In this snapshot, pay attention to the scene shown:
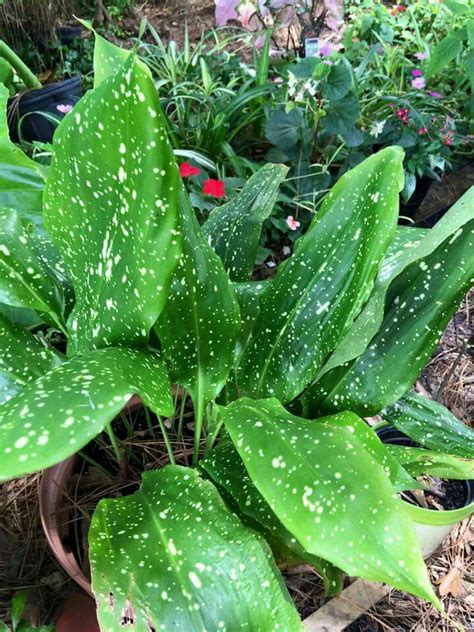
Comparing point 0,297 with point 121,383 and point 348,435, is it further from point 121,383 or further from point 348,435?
point 348,435

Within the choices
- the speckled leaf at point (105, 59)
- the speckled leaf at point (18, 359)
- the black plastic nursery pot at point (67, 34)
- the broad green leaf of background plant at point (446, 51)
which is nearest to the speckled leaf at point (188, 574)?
the speckled leaf at point (18, 359)

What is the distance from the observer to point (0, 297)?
0.65 meters

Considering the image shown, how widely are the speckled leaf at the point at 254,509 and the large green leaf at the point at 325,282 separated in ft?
0.38

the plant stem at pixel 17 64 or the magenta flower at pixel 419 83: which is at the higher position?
the plant stem at pixel 17 64

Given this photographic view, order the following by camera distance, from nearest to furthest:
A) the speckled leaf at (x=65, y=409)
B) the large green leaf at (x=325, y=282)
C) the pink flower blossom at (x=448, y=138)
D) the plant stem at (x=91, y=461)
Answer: the speckled leaf at (x=65, y=409)
the large green leaf at (x=325, y=282)
the plant stem at (x=91, y=461)
the pink flower blossom at (x=448, y=138)

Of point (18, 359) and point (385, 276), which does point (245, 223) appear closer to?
point (385, 276)

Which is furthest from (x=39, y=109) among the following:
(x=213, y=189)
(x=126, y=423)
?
(x=126, y=423)

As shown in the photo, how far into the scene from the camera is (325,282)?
2.33 feet

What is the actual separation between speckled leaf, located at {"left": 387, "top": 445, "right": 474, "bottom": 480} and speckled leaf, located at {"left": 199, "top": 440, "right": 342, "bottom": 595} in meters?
0.16

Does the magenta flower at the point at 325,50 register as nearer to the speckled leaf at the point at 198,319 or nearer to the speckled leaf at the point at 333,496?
the speckled leaf at the point at 198,319

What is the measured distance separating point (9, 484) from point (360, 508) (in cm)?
80

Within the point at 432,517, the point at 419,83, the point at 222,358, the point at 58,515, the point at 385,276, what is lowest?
the point at 58,515

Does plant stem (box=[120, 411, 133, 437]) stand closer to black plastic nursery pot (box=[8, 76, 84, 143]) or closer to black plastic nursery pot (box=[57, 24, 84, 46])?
black plastic nursery pot (box=[8, 76, 84, 143])

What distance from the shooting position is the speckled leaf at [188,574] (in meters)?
0.53
